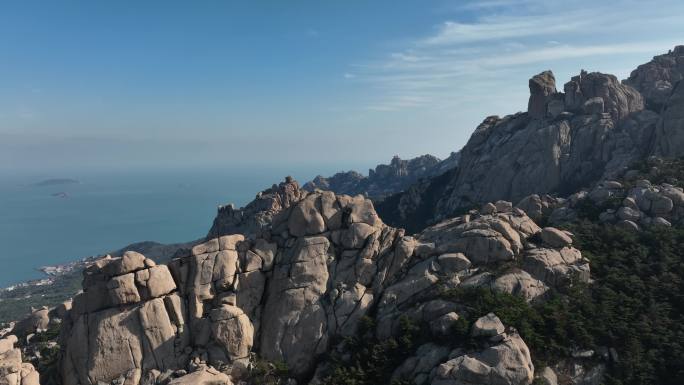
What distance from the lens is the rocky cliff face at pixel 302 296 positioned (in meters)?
28.9

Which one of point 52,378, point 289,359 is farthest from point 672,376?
point 52,378

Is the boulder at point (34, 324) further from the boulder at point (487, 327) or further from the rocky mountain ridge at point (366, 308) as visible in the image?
the boulder at point (487, 327)

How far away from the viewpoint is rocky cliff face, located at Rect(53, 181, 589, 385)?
94.7ft

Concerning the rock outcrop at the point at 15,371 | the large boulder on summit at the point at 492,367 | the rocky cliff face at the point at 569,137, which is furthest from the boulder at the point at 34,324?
the rocky cliff face at the point at 569,137

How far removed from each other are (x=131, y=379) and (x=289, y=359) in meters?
10.3

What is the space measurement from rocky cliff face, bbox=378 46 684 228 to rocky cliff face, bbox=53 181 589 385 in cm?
5869

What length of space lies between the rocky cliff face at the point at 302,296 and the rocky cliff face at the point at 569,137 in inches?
2311

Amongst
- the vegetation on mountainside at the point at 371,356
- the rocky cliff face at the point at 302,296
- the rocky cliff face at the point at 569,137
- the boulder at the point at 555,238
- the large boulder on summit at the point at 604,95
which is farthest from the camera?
the large boulder on summit at the point at 604,95

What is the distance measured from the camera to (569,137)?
93250 millimetres

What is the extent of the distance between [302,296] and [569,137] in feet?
267

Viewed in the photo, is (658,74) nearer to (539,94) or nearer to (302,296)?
(539,94)

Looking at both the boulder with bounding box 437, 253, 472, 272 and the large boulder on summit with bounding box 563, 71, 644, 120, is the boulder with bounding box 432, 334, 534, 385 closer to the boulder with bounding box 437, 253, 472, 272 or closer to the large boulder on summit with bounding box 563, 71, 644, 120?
the boulder with bounding box 437, 253, 472, 272

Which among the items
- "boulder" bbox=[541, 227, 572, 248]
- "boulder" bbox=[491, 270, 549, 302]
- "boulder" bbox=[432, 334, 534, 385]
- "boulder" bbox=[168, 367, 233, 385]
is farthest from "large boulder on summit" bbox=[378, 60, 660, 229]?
"boulder" bbox=[168, 367, 233, 385]

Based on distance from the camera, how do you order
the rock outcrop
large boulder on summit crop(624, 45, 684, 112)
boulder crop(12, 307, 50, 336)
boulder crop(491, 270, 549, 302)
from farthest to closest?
1. large boulder on summit crop(624, 45, 684, 112)
2. boulder crop(12, 307, 50, 336)
3. boulder crop(491, 270, 549, 302)
4. the rock outcrop
